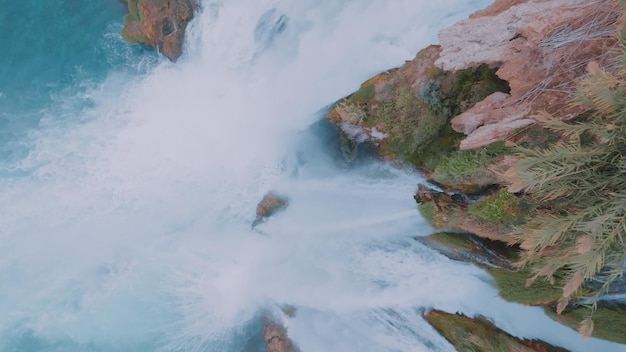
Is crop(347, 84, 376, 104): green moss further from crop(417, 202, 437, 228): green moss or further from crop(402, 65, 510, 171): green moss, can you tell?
crop(417, 202, 437, 228): green moss

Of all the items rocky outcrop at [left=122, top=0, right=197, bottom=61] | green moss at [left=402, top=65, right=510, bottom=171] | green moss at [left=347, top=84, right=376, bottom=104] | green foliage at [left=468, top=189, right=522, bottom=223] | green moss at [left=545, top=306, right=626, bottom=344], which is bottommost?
green moss at [left=545, top=306, right=626, bottom=344]

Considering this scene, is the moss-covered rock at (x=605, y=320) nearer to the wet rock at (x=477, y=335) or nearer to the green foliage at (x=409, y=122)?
the wet rock at (x=477, y=335)

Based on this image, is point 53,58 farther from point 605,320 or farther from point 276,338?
point 605,320

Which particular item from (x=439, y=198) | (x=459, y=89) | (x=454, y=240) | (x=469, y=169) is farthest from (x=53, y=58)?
(x=454, y=240)

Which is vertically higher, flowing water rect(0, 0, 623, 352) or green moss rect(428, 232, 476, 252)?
flowing water rect(0, 0, 623, 352)

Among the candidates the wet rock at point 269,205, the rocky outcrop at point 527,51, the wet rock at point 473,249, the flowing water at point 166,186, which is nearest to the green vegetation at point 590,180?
the rocky outcrop at point 527,51

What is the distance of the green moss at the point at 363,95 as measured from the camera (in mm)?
11201

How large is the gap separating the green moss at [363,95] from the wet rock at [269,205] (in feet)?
15.5

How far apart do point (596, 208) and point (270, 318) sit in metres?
11.7

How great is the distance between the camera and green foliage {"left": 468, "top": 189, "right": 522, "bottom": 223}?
28.5 feet

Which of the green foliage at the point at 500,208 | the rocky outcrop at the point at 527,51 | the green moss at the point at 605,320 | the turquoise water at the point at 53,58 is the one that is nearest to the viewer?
the rocky outcrop at the point at 527,51

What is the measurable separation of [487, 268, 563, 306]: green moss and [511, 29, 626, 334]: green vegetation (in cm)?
139

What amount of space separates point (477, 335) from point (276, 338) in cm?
744

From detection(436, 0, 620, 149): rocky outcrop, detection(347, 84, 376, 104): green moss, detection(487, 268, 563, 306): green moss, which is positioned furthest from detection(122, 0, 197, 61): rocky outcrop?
detection(487, 268, 563, 306): green moss
